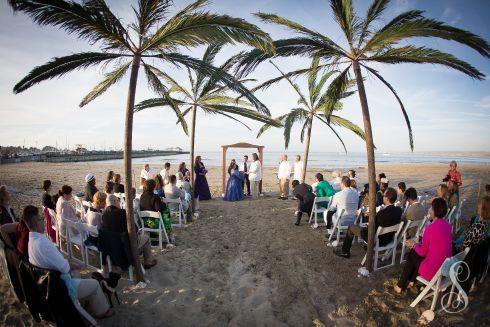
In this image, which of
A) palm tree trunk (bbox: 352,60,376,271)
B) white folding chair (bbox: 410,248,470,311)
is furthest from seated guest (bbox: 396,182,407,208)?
white folding chair (bbox: 410,248,470,311)

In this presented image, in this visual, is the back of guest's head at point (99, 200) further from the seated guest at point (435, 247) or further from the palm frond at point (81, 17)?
the seated guest at point (435, 247)

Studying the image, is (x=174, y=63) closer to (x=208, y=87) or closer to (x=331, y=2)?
(x=331, y=2)

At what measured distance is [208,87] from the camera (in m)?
8.14

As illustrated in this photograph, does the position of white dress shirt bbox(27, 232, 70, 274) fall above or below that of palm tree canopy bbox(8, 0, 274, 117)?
below

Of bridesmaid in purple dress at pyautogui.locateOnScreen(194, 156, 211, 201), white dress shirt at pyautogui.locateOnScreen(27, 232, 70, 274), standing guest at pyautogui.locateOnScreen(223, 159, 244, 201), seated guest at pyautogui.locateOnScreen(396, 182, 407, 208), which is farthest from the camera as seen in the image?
standing guest at pyautogui.locateOnScreen(223, 159, 244, 201)

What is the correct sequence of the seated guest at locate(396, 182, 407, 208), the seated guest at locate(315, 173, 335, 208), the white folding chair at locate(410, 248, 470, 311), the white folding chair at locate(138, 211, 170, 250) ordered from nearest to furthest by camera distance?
the white folding chair at locate(410, 248, 470, 311)
the white folding chair at locate(138, 211, 170, 250)
the seated guest at locate(396, 182, 407, 208)
the seated guest at locate(315, 173, 335, 208)

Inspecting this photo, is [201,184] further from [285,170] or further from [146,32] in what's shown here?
[146,32]

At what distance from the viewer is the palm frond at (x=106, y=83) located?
4714 mm

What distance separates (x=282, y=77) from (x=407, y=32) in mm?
2501

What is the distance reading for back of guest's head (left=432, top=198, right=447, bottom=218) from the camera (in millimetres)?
3621

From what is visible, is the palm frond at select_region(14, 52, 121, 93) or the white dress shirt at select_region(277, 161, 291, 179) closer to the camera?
the palm frond at select_region(14, 52, 121, 93)

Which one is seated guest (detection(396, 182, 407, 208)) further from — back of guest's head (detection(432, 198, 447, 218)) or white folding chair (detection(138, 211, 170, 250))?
white folding chair (detection(138, 211, 170, 250))

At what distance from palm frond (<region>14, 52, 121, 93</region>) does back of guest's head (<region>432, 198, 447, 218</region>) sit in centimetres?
549

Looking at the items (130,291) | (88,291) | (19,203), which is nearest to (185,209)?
(130,291)
